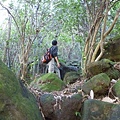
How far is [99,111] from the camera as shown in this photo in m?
→ 3.69

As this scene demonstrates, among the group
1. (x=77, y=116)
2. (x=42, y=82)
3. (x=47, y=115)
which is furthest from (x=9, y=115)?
(x=42, y=82)

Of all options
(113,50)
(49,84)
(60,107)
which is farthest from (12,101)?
(113,50)

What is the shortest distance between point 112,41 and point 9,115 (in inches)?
243

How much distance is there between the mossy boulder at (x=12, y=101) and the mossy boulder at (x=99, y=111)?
106 centimetres

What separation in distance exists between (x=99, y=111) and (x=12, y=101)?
5.43ft

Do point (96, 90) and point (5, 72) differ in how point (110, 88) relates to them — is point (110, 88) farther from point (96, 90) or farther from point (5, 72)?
point (5, 72)

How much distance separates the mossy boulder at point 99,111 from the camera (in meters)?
3.62

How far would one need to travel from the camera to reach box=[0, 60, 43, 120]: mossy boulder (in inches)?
103

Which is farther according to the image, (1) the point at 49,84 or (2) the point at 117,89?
(1) the point at 49,84

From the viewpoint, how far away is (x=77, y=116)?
12.6 feet

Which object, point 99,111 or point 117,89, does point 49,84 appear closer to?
point 117,89

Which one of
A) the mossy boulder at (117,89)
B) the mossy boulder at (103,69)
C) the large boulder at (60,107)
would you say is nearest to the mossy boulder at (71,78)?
the mossy boulder at (103,69)

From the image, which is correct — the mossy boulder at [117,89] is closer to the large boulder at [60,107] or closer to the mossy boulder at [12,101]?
the large boulder at [60,107]

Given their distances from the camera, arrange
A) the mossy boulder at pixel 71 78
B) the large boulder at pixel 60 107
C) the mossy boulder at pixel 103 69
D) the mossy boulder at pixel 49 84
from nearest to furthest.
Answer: the large boulder at pixel 60 107, the mossy boulder at pixel 49 84, the mossy boulder at pixel 103 69, the mossy boulder at pixel 71 78
